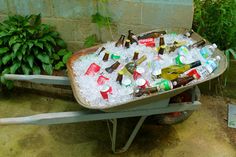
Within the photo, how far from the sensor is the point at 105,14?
3.00 meters

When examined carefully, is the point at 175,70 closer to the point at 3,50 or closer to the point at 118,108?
the point at 118,108

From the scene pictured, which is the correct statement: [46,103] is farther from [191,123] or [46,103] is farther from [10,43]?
[191,123]

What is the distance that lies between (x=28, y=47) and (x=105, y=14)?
2.58 feet

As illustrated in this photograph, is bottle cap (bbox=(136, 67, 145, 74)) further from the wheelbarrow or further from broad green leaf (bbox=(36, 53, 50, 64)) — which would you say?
broad green leaf (bbox=(36, 53, 50, 64))

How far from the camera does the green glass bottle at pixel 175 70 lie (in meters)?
2.18

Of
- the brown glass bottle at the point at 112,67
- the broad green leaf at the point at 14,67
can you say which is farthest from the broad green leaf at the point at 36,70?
the brown glass bottle at the point at 112,67

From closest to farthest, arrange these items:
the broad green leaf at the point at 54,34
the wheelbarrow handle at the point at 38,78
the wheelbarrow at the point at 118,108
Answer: the wheelbarrow at the point at 118,108, the wheelbarrow handle at the point at 38,78, the broad green leaf at the point at 54,34

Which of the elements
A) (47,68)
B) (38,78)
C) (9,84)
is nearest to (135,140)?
(38,78)

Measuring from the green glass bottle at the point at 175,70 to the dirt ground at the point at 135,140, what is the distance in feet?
2.52

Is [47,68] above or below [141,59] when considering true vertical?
below

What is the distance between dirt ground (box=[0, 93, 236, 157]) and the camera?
2639 mm

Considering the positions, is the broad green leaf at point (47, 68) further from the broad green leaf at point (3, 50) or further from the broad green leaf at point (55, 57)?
the broad green leaf at point (3, 50)

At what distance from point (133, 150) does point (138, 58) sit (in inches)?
31.5

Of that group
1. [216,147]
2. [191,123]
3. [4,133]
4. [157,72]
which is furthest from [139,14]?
[4,133]
